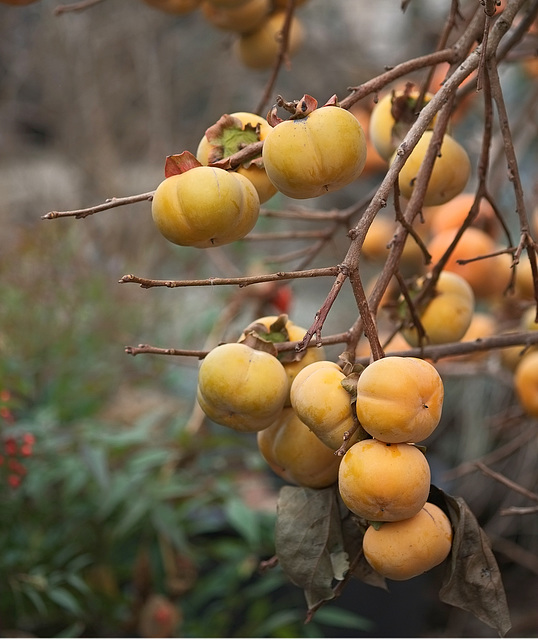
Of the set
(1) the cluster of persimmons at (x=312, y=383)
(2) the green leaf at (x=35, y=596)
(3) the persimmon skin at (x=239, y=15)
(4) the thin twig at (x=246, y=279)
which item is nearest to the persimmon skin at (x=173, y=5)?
(3) the persimmon skin at (x=239, y=15)

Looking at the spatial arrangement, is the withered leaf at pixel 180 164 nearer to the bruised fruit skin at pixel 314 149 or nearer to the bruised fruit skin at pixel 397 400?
the bruised fruit skin at pixel 314 149

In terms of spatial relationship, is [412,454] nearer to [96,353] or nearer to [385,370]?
[385,370]

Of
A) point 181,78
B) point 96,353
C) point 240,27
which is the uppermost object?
point 181,78

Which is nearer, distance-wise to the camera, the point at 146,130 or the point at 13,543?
the point at 13,543

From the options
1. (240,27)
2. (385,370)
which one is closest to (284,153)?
(385,370)

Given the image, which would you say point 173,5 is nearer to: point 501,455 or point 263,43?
point 263,43

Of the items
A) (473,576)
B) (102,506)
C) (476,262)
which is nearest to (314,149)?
(473,576)

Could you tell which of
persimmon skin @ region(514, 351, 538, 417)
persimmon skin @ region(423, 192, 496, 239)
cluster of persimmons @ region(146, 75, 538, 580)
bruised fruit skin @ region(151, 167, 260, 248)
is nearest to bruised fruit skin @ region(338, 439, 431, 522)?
cluster of persimmons @ region(146, 75, 538, 580)
